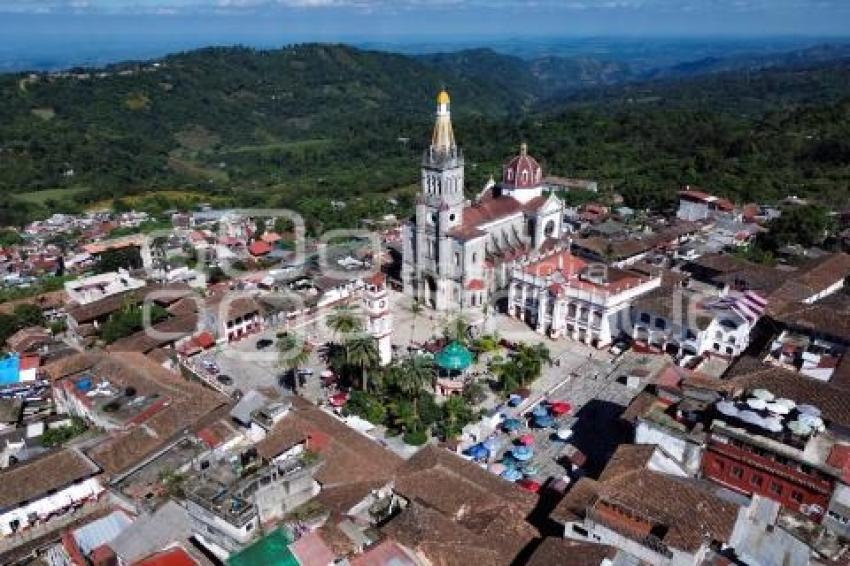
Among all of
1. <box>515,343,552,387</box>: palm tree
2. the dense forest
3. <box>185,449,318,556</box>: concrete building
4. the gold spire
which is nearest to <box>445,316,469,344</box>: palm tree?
<box>515,343,552,387</box>: palm tree

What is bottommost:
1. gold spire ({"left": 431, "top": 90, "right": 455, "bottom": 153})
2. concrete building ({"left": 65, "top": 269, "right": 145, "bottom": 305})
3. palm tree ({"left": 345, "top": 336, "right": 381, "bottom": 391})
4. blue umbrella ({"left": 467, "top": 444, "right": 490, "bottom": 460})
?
concrete building ({"left": 65, "top": 269, "right": 145, "bottom": 305})

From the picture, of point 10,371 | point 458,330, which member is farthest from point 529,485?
point 10,371

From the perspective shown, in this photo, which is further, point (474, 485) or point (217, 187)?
point (217, 187)

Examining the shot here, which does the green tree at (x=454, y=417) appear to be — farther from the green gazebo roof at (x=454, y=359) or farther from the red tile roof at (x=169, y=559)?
the red tile roof at (x=169, y=559)

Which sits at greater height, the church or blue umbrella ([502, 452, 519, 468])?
the church

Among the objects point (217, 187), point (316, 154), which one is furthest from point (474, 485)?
point (316, 154)

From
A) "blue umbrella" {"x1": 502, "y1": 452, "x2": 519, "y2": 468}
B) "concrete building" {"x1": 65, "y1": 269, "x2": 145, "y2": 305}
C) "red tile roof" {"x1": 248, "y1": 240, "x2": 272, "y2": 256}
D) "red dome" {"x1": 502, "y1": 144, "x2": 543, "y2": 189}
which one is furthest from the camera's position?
"red tile roof" {"x1": 248, "y1": 240, "x2": 272, "y2": 256}

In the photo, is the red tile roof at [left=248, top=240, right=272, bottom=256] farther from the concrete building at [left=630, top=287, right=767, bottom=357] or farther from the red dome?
the concrete building at [left=630, top=287, right=767, bottom=357]

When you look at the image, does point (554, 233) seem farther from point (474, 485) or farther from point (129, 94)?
point (129, 94)
